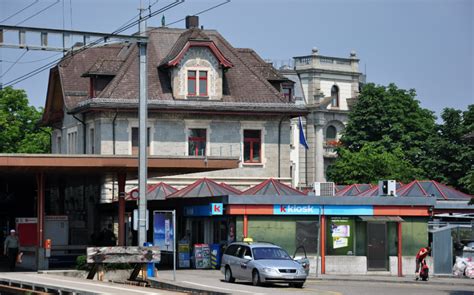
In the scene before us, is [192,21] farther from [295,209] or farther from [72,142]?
[295,209]

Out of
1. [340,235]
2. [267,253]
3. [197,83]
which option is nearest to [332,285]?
[267,253]

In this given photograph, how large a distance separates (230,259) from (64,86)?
1250 inches

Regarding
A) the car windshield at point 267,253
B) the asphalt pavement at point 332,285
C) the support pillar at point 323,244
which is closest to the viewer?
the asphalt pavement at point 332,285

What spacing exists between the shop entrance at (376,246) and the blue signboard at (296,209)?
2.86 m

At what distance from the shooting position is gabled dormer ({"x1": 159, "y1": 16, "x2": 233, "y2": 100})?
64188 millimetres

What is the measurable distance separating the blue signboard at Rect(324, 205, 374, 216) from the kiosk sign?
545 millimetres

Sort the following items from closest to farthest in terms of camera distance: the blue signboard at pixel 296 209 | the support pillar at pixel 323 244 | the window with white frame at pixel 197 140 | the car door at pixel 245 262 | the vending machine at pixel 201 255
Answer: the car door at pixel 245 262 < the blue signboard at pixel 296 209 < the support pillar at pixel 323 244 < the vending machine at pixel 201 255 < the window with white frame at pixel 197 140

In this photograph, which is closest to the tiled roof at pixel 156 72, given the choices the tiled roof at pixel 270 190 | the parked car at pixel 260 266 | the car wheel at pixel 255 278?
the tiled roof at pixel 270 190

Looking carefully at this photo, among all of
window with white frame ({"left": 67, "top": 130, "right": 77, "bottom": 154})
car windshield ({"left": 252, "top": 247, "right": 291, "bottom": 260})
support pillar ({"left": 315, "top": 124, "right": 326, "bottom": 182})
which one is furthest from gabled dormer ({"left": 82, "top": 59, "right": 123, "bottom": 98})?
support pillar ({"left": 315, "top": 124, "right": 326, "bottom": 182})

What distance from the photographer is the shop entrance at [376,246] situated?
166 ft

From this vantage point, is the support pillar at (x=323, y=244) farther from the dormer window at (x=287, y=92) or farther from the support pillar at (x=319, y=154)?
the support pillar at (x=319, y=154)

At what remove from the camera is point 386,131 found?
327ft

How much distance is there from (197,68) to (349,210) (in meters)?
17.6

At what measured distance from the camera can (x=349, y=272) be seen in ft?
164
